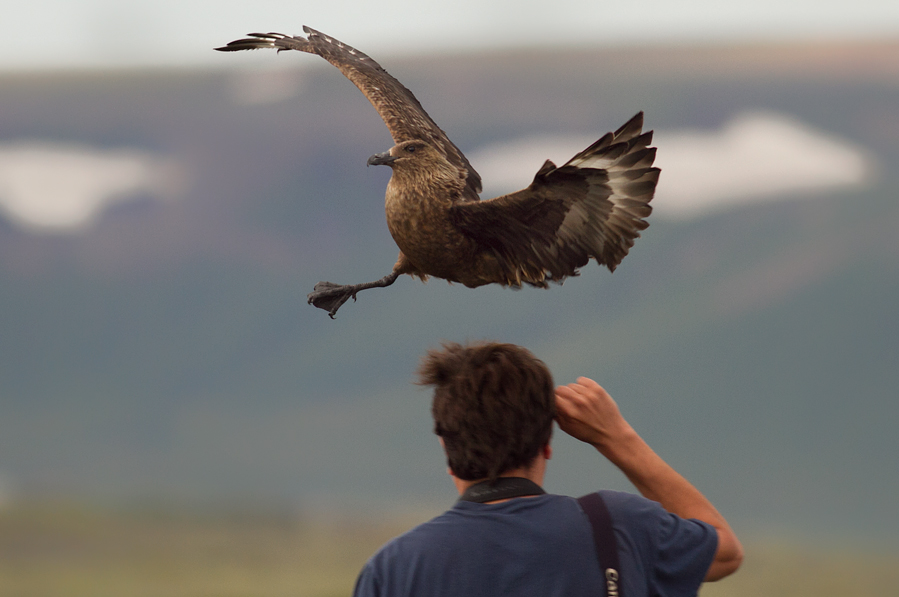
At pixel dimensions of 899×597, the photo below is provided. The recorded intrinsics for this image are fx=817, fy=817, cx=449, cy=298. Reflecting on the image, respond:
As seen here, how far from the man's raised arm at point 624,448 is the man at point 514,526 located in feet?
0.03

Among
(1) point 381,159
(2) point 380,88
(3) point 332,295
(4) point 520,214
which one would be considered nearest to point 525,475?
(4) point 520,214

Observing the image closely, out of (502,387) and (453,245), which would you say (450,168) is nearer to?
(453,245)

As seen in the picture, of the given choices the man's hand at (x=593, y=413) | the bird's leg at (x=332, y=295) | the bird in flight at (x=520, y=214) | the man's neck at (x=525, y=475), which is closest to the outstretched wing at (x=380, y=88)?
the bird in flight at (x=520, y=214)

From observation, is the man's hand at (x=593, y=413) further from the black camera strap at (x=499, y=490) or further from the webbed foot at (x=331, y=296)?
the webbed foot at (x=331, y=296)

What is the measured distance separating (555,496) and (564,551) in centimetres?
7

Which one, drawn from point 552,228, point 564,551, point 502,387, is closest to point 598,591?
point 564,551

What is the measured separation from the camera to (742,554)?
1098 millimetres

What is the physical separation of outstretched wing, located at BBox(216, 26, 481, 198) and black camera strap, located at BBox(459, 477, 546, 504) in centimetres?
88

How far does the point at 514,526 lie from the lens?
99 cm

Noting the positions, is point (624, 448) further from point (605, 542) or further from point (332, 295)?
point (332, 295)

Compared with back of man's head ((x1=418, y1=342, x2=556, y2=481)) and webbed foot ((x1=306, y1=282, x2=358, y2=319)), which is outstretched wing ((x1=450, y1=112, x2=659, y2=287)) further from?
back of man's head ((x1=418, y1=342, x2=556, y2=481))

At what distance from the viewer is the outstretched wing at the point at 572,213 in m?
1.51

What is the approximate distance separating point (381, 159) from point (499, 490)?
84 centimetres

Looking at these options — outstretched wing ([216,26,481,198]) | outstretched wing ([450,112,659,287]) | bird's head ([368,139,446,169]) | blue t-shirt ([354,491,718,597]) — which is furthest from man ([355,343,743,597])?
outstretched wing ([216,26,481,198])
